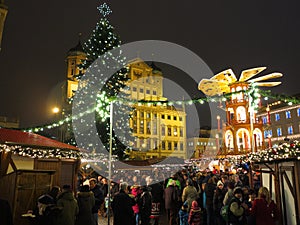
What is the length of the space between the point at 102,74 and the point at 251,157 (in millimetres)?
16274

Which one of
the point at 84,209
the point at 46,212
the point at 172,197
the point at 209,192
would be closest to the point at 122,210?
the point at 84,209

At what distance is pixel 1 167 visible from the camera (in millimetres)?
10539

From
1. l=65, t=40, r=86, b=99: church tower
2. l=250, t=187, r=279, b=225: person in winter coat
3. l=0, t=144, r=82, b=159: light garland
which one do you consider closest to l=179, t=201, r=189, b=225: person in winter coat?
l=250, t=187, r=279, b=225: person in winter coat

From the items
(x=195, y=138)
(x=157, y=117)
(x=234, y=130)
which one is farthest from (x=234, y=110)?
(x=195, y=138)

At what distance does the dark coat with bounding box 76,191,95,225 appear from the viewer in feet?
24.5

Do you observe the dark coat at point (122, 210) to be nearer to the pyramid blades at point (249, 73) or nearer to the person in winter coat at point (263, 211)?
the person in winter coat at point (263, 211)

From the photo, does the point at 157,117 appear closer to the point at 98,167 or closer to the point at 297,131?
the point at 297,131

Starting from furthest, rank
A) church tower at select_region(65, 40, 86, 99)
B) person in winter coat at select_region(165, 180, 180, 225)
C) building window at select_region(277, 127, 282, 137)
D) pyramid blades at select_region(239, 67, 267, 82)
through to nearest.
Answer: church tower at select_region(65, 40, 86, 99), building window at select_region(277, 127, 282, 137), pyramid blades at select_region(239, 67, 267, 82), person in winter coat at select_region(165, 180, 180, 225)

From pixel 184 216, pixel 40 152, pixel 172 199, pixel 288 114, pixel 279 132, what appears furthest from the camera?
pixel 279 132

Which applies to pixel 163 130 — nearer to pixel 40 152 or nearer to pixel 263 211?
pixel 40 152

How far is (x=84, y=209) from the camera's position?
7535mm

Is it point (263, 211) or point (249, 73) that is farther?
point (249, 73)

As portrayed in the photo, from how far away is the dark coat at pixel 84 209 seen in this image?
7473mm

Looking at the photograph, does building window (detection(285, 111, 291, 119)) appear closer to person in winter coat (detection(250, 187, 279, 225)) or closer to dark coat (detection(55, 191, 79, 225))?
person in winter coat (detection(250, 187, 279, 225))
